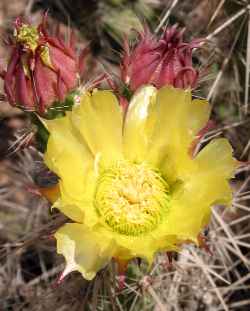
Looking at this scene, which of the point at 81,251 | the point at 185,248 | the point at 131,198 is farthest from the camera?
the point at 185,248

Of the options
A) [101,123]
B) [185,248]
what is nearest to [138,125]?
[101,123]

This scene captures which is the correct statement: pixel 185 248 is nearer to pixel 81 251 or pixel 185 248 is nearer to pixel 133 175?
pixel 133 175

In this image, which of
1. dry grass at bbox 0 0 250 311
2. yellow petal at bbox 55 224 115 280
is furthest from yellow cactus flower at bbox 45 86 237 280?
dry grass at bbox 0 0 250 311

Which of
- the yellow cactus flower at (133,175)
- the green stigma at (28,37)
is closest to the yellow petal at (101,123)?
the yellow cactus flower at (133,175)

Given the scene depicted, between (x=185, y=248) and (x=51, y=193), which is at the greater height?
(x=51, y=193)

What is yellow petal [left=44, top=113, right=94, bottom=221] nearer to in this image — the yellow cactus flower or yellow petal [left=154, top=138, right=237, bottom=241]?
the yellow cactus flower

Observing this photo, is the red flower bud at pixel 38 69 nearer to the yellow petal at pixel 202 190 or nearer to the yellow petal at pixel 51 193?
the yellow petal at pixel 51 193
